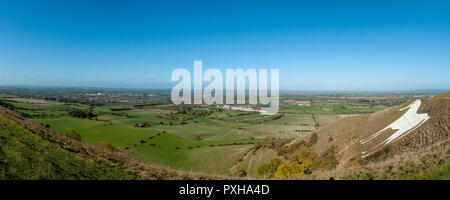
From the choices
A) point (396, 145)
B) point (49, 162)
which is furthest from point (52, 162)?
point (396, 145)

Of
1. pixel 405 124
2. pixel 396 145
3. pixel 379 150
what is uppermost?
pixel 405 124

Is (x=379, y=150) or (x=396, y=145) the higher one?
(x=396, y=145)

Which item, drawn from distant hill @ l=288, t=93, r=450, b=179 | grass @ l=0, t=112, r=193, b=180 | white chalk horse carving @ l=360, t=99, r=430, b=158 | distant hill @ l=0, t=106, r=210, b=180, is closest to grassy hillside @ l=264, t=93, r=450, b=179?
distant hill @ l=288, t=93, r=450, b=179

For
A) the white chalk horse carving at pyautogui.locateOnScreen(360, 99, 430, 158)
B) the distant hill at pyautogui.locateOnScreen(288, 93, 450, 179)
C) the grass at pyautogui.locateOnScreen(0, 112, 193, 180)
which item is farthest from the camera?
the white chalk horse carving at pyautogui.locateOnScreen(360, 99, 430, 158)

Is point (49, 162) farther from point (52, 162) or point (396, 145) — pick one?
point (396, 145)

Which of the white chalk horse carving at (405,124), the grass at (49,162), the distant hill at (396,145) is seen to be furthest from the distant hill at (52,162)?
the white chalk horse carving at (405,124)

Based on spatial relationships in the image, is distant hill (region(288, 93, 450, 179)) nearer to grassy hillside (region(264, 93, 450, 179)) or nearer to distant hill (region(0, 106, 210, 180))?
grassy hillside (region(264, 93, 450, 179))
